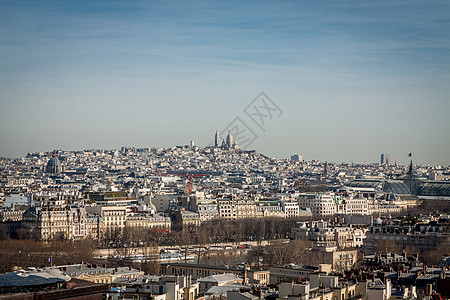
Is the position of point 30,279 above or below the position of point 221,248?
above

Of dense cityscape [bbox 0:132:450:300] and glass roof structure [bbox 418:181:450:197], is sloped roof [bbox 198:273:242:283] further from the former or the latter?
glass roof structure [bbox 418:181:450:197]

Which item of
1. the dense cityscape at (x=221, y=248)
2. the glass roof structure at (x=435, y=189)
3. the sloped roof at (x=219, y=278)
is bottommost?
the sloped roof at (x=219, y=278)

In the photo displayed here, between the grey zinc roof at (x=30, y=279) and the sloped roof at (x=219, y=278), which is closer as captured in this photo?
the grey zinc roof at (x=30, y=279)

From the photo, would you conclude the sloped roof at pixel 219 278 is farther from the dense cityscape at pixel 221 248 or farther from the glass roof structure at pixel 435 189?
the glass roof structure at pixel 435 189

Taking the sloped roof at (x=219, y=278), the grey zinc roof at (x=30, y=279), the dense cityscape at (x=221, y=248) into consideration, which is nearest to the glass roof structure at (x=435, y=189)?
the dense cityscape at (x=221, y=248)

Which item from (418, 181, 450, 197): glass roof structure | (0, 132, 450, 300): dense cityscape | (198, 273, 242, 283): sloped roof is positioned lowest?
(198, 273, 242, 283): sloped roof

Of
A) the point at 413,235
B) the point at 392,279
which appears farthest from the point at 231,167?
the point at 392,279

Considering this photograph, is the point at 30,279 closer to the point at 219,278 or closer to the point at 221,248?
the point at 219,278

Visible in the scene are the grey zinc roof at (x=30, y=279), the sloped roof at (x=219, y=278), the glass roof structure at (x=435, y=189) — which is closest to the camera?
the grey zinc roof at (x=30, y=279)

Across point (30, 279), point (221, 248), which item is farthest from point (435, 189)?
point (30, 279)

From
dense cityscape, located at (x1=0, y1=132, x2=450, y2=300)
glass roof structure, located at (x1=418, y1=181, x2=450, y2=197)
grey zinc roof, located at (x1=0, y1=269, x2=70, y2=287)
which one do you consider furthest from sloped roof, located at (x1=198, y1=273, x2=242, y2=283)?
glass roof structure, located at (x1=418, y1=181, x2=450, y2=197)

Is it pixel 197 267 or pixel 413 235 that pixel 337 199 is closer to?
pixel 413 235
